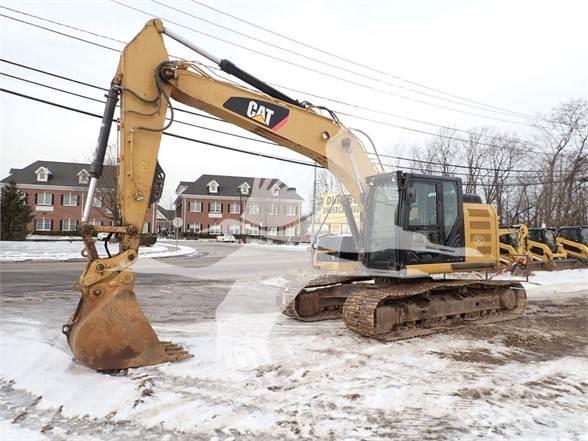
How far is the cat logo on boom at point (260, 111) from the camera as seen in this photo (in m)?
6.31

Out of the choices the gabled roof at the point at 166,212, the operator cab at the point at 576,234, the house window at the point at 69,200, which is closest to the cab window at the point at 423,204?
the operator cab at the point at 576,234

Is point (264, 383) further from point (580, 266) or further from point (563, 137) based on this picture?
point (563, 137)

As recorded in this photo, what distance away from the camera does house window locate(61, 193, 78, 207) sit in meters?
57.7

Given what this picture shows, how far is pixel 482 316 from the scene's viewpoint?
8.02 metres

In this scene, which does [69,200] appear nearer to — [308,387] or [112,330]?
[112,330]

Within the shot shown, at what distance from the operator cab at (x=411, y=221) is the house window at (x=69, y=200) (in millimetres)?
58855

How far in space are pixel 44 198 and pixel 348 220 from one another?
195ft

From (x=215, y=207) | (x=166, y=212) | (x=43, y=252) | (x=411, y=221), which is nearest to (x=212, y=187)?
(x=215, y=207)

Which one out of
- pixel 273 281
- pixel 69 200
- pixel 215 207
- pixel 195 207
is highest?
pixel 215 207

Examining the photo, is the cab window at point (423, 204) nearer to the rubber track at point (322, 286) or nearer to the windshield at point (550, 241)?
the rubber track at point (322, 286)

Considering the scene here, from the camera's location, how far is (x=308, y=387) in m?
4.62

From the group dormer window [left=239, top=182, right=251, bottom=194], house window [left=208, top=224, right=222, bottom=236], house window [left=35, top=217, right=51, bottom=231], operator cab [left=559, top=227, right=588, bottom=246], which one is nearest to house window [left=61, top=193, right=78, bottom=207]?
house window [left=35, top=217, right=51, bottom=231]

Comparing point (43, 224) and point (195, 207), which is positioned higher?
point (195, 207)

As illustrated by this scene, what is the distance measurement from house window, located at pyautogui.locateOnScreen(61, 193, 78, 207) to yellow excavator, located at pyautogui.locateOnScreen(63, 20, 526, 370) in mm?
57845
